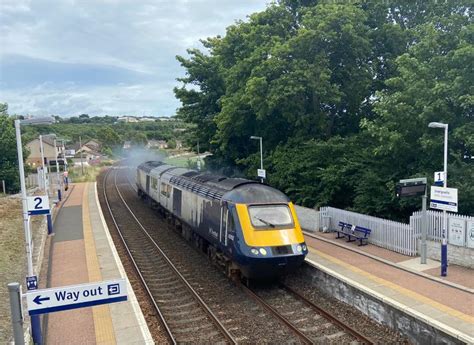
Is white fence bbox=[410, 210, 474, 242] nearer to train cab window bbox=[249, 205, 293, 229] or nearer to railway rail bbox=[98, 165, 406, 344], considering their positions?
railway rail bbox=[98, 165, 406, 344]

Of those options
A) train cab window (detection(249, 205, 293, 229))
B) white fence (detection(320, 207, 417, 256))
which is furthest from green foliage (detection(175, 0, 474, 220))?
train cab window (detection(249, 205, 293, 229))

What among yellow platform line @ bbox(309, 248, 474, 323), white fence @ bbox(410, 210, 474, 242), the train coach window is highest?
the train coach window

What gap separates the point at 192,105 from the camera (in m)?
36.1

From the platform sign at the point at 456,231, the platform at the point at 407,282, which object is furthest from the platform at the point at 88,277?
the platform sign at the point at 456,231

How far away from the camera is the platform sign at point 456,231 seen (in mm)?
14062

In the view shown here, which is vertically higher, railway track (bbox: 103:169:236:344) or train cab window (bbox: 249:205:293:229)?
train cab window (bbox: 249:205:293:229)

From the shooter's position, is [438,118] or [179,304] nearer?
[179,304]

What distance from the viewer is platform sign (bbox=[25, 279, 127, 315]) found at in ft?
20.5

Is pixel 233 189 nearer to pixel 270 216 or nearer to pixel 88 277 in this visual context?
pixel 270 216

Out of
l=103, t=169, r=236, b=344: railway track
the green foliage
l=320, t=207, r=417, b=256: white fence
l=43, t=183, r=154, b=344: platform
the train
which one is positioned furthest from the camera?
the green foliage

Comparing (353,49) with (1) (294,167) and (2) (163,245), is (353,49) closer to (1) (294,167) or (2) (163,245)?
(1) (294,167)

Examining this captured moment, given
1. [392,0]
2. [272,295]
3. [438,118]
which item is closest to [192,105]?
[392,0]

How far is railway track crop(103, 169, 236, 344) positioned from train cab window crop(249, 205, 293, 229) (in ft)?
9.57

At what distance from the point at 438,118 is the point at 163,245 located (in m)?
13.0
